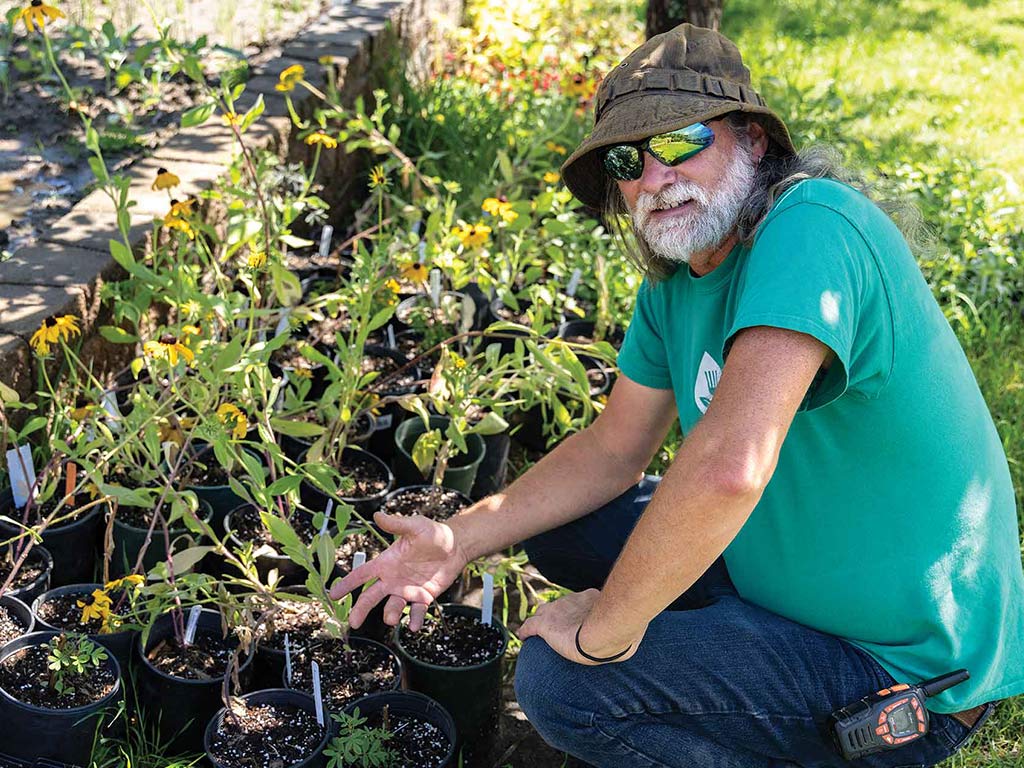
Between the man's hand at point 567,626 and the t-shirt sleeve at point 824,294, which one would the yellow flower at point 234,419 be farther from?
the t-shirt sleeve at point 824,294

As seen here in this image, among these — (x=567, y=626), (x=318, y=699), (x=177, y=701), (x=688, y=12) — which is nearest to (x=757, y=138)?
(x=567, y=626)

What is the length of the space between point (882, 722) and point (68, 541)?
1694 millimetres

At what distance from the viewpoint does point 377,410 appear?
10.4 feet

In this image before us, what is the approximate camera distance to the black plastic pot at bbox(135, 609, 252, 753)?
7.16ft

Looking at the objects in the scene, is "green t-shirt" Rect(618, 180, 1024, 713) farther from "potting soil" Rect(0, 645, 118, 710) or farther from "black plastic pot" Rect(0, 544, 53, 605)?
"black plastic pot" Rect(0, 544, 53, 605)

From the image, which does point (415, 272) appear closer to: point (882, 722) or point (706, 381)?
point (706, 381)

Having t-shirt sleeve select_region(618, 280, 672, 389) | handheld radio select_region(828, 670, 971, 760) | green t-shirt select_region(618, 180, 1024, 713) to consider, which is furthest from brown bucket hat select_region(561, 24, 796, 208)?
handheld radio select_region(828, 670, 971, 760)

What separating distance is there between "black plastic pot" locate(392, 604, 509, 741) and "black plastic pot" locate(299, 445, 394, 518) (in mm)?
450

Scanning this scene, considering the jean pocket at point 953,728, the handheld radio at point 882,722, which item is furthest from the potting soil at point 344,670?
the jean pocket at point 953,728

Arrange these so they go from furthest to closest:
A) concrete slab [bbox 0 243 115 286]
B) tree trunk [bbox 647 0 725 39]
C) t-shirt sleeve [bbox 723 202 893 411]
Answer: tree trunk [bbox 647 0 725 39], concrete slab [bbox 0 243 115 286], t-shirt sleeve [bbox 723 202 893 411]

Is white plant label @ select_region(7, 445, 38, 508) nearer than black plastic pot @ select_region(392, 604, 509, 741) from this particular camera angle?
No

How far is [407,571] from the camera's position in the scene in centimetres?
217

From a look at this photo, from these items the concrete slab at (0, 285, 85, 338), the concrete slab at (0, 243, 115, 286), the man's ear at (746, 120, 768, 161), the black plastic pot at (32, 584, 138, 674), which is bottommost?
the black plastic pot at (32, 584, 138, 674)

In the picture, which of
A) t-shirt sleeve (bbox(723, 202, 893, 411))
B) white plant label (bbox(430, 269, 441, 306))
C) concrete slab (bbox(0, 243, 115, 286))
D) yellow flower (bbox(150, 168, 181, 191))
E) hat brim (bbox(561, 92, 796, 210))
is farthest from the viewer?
white plant label (bbox(430, 269, 441, 306))
